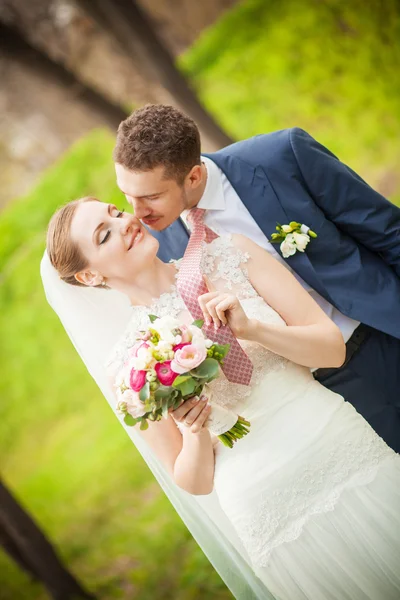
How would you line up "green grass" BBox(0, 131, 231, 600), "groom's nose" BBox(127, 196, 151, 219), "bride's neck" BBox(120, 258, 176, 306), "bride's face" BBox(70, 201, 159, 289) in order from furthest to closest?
"green grass" BBox(0, 131, 231, 600) < "groom's nose" BBox(127, 196, 151, 219) < "bride's neck" BBox(120, 258, 176, 306) < "bride's face" BBox(70, 201, 159, 289)

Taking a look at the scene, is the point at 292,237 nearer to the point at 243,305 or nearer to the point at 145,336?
the point at 243,305

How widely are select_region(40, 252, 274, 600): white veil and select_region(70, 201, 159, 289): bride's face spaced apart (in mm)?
297

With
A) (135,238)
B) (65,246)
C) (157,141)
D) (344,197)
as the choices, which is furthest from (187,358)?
(344,197)

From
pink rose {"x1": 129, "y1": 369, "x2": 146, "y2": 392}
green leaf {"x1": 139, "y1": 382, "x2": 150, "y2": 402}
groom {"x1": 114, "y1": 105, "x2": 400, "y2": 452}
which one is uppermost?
pink rose {"x1": 129, "y1": 369, "x2": 146, "y2": 392}

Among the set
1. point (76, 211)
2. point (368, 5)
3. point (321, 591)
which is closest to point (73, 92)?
point (368, 5)

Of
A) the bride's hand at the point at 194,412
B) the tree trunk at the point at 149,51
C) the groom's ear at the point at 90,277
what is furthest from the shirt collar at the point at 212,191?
the tree trunk at the point at 149,51

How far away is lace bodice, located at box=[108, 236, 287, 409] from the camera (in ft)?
7.16

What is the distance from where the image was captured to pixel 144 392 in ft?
5.96

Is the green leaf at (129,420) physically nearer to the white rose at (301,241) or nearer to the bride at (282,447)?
the bride at (282,447)

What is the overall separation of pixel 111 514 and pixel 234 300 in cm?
349

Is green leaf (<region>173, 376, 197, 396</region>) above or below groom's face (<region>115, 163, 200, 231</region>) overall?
below

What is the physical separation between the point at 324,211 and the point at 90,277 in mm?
1110

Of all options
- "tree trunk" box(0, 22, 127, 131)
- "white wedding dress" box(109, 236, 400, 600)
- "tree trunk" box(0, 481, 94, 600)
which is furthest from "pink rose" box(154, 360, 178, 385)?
"tree trunk" box(0, 22, 127, 131)

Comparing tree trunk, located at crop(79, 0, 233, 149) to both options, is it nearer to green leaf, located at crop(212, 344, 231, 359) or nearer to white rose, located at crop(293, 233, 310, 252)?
white rose, located at crop(293, 233, 310, 252)
